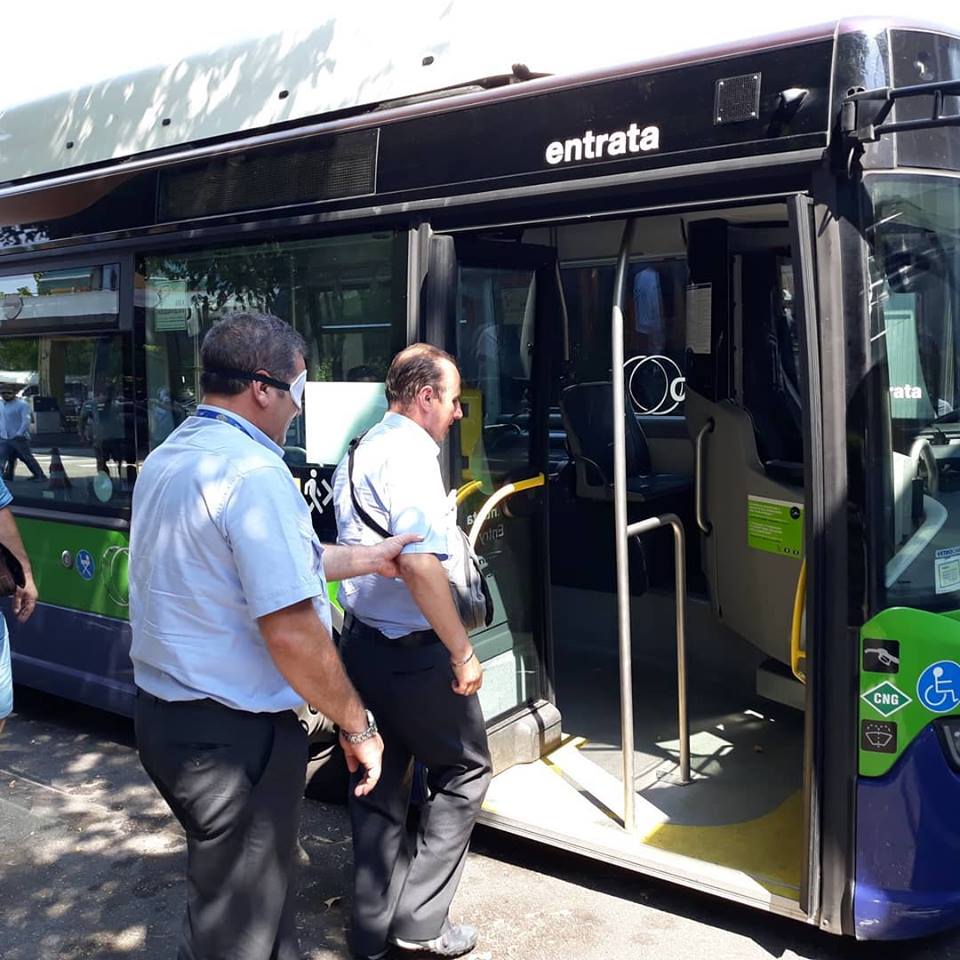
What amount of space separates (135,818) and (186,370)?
191 cm

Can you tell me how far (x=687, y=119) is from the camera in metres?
3.20

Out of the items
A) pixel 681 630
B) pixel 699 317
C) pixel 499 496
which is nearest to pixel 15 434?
pixel 499 496

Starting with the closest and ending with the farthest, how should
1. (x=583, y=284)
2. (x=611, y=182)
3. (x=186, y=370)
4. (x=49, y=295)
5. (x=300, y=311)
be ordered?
1. (x=611, y=182)
2. (x=300, y=311)
3. (x=186, y=370)
4. (x=49, y=295)
5. (x=583, y=284)

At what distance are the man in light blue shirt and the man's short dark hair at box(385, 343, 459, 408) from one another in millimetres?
712

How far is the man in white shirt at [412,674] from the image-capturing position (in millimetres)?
3066

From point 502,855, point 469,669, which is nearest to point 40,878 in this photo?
point 502,855

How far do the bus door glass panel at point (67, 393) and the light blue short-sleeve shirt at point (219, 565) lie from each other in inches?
108

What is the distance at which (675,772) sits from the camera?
4.36 m

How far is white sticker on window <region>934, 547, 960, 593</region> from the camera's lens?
3.07 m

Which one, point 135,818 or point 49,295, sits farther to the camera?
point 49,295

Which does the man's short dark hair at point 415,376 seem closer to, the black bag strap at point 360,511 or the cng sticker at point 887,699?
the black bag strap at point 360,511

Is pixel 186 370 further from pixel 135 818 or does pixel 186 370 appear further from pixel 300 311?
pixel 135 818

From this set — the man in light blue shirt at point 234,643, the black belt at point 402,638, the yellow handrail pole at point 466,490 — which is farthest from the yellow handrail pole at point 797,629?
the man in light blue shirt at point 234,643

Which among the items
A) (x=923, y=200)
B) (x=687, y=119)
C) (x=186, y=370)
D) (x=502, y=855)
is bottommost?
(x=502, y=855)
